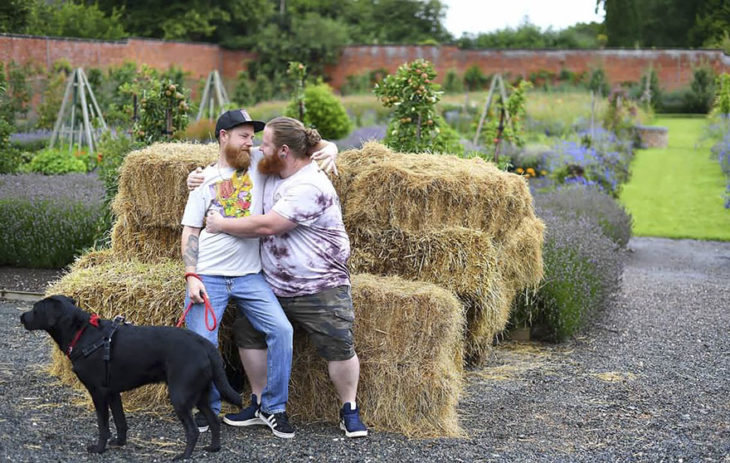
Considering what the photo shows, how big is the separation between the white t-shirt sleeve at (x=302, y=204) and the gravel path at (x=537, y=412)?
120 cm

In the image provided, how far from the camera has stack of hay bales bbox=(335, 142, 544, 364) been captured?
225 inches

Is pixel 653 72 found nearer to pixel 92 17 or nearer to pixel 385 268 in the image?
pixel 92 17

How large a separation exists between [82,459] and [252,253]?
136 centimetres

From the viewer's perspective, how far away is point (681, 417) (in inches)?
212

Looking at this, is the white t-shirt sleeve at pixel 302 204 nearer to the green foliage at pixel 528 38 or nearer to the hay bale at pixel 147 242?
the hay bale at pixel 147 242

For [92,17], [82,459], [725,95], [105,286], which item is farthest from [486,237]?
[92,17]

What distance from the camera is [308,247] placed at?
4.79 m

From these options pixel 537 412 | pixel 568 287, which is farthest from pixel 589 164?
pixel 537 412

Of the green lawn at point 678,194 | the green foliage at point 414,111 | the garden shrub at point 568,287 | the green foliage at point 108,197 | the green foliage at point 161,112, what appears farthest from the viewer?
the green lawn at point 678,194

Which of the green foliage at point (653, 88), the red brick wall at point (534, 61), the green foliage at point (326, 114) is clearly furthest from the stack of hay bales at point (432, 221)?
the red brick wall at point (534, 61)

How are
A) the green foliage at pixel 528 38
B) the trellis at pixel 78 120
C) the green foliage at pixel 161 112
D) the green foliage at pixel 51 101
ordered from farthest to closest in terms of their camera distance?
the green foliage at pixel 528 38, the green foliage at pixel 51 101, the trellis at pixel 78 120, the green foliage at pixel 161 112

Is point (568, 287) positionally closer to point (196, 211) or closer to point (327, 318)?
point (327, 318)

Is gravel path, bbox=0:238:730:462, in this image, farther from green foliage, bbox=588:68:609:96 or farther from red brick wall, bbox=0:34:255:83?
green foliage, bbox=588:68:609:96

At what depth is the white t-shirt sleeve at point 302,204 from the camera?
4.66 m
